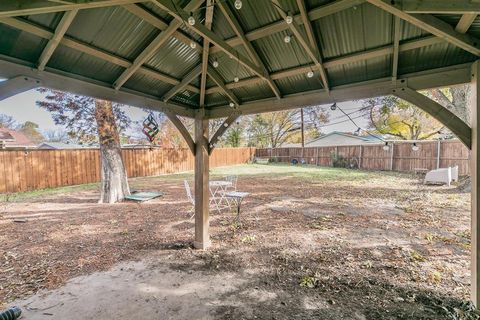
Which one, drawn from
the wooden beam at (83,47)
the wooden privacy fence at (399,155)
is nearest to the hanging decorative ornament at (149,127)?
the wooden beam at (83,47)

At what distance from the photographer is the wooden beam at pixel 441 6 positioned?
1.40 m

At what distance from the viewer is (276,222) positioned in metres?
5.04

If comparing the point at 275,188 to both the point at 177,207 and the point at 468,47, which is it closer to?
the point at 177,207

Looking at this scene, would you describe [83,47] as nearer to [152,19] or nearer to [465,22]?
[152,19]

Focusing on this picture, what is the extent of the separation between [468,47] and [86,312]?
407 centimetres

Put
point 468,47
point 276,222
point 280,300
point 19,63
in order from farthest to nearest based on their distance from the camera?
point 276,222 < point 280,300 < point 19,63 < point 468,47

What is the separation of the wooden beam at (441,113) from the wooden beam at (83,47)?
9.01ft

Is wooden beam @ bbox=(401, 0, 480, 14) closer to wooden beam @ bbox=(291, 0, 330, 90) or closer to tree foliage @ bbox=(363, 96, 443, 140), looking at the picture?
wooden beam @ bbox=(291, 0, 330, 90)

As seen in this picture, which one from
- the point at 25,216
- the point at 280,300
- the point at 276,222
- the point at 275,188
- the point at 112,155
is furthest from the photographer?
the point at 275,188

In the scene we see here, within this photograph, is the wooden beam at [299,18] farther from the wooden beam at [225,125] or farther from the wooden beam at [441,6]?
the wooden beam at [225,125]

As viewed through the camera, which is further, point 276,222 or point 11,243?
point 276,222

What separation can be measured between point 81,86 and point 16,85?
21.3 inches

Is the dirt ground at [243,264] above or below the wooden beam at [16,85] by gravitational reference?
below

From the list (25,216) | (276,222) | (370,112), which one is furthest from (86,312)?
(370,112)
